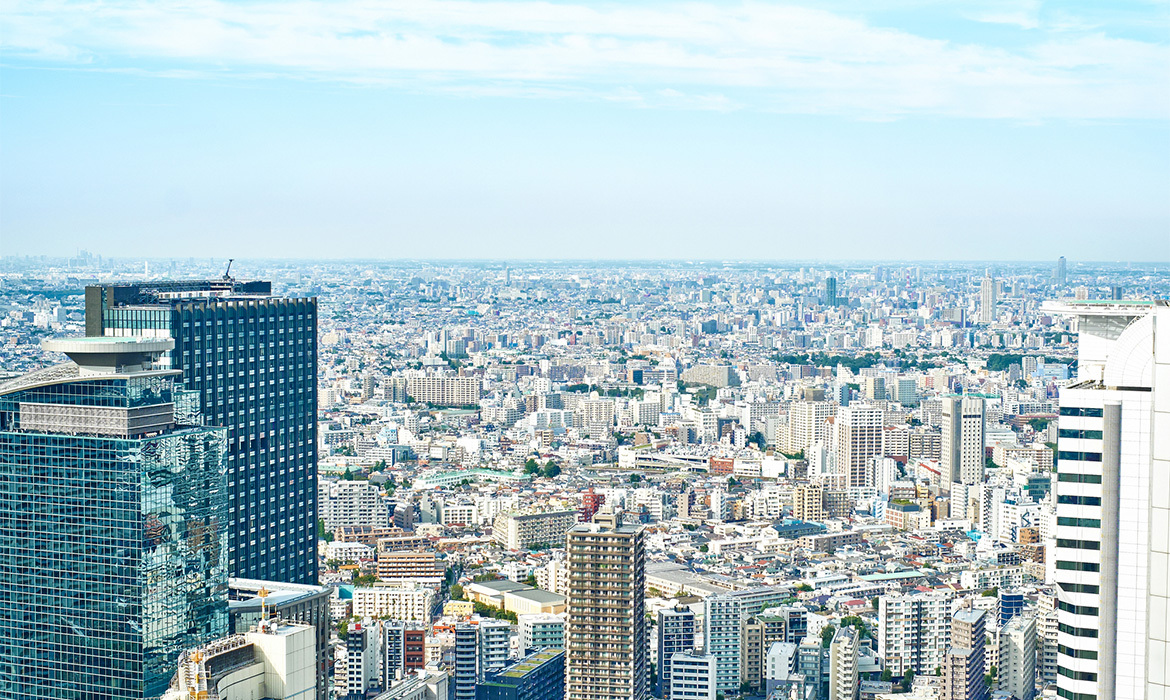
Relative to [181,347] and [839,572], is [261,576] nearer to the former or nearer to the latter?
[181,347]

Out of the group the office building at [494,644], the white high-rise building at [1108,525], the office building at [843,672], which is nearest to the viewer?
the white high-rise building at [1108,525]

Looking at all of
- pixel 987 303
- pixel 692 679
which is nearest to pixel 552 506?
pixel 692 679

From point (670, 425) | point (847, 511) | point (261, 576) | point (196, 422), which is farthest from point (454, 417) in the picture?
point (196, 422)

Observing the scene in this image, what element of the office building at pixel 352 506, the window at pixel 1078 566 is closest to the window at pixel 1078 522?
the window at pixel 1078 566

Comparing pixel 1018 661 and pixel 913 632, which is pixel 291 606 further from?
pixel 913 632

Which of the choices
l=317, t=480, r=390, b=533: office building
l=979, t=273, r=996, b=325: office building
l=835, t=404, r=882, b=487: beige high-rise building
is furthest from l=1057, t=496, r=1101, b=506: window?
Result: l=979, t=273, r=996, b=325: office building

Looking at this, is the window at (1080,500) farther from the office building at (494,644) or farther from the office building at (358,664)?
the office building at (494,644)

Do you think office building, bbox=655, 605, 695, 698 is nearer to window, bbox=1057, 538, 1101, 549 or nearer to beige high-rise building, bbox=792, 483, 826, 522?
window, bbox=1057, 538, 1101, 549
